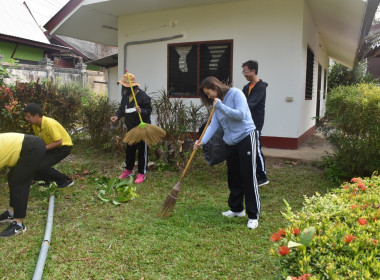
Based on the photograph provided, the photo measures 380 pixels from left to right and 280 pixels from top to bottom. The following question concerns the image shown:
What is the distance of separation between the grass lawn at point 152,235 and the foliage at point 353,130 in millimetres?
452

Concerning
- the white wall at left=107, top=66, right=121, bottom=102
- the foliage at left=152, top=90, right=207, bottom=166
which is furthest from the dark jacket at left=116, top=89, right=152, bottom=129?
the white wall at left=107, top=66, right=121, bottom=102

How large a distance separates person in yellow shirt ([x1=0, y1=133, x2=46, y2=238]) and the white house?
186 inches

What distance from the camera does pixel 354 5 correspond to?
6484mm

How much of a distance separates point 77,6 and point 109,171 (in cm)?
447

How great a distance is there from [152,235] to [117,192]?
159cm

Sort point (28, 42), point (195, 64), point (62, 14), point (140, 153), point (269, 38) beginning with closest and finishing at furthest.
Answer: point (140, 153) → point (269, 38) → point (195, 64) → point (62, 14) → point (28, 42)

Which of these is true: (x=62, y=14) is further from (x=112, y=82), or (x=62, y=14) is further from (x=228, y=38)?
(x=112, y=82)

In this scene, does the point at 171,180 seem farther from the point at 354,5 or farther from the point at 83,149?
the point at 354,5

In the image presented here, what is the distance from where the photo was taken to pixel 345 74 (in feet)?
54.0

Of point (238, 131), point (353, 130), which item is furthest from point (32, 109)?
point (353, 130)

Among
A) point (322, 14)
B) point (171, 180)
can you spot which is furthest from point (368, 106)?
point (322, 14)

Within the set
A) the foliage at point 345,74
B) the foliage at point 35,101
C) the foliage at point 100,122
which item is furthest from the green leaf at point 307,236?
the foliage at point 345,74

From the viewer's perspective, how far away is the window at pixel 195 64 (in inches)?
303

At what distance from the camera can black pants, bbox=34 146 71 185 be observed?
185 inches
